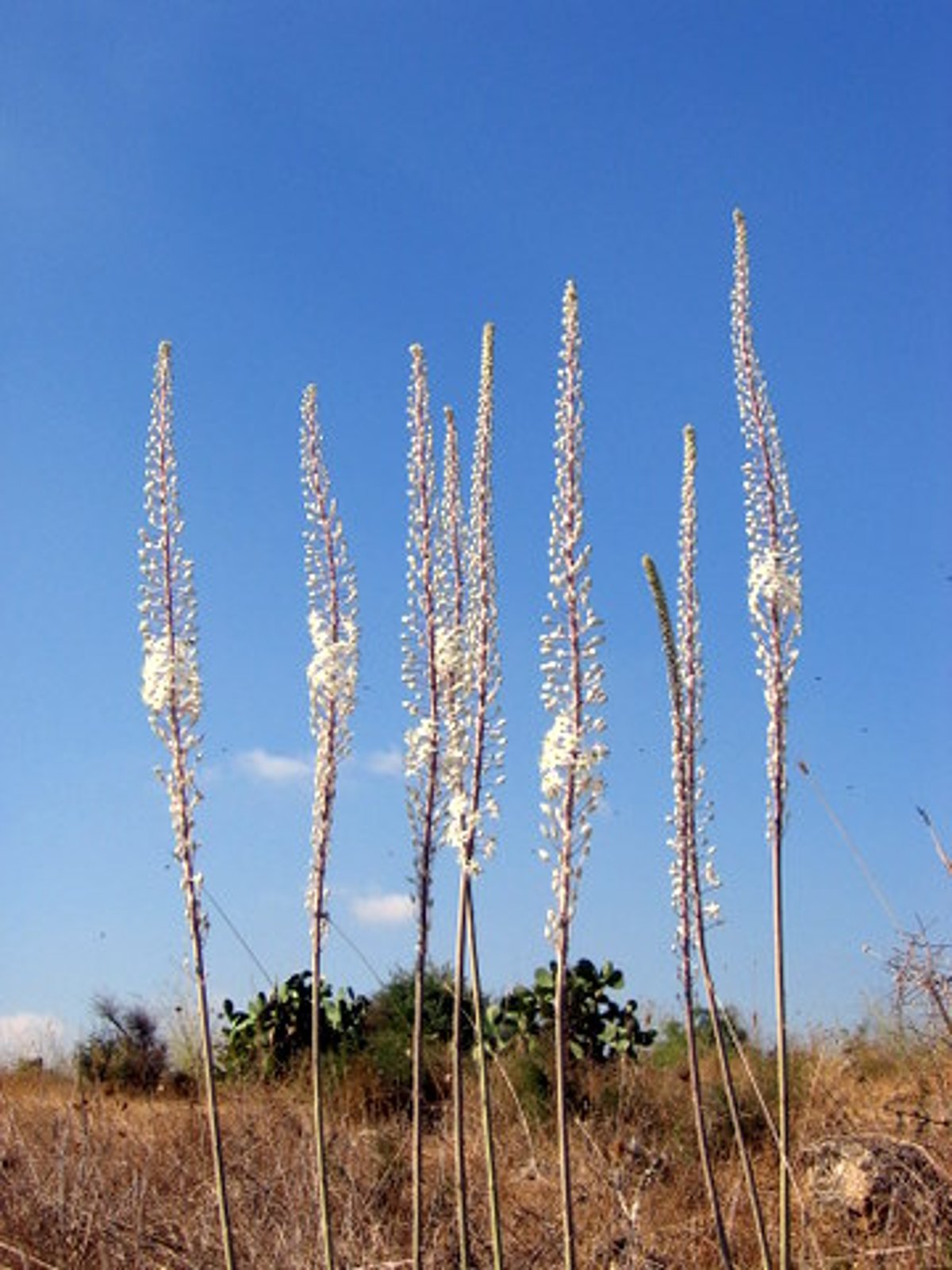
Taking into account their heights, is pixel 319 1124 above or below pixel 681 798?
below

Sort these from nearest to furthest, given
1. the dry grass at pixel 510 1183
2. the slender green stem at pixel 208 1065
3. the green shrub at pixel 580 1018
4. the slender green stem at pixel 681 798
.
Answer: the slender green stem at pixel 208 1065 → the slender green stem at pixel 681 798 → the dry grass at pixel 510 1183 → the green shrub at pixel 580 1018

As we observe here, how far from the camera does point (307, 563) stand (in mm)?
6320

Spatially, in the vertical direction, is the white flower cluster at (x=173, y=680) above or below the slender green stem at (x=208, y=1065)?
above

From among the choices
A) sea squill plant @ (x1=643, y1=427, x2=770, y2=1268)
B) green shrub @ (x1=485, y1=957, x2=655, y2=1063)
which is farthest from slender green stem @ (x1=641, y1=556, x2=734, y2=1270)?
green shrub @ (x1=485, y1=957, x2=655, y2=1063)

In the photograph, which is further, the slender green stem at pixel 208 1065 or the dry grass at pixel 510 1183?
the dry grass at pixel 510 1183

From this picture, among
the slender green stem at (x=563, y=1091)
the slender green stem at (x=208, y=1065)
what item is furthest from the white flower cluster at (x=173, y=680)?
the slender green stem at (x=563, y=1091)

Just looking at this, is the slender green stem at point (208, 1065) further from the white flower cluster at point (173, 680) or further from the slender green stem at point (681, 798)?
the slender green stem at point (681, 798)

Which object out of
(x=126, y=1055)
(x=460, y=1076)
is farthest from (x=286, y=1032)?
(x=460, y=1076)

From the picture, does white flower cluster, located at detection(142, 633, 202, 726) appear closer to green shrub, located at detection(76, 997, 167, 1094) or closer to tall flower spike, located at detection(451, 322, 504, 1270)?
tall flower spike, located at detection(451, 322, 504, 1270)

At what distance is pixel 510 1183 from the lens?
10406 mm

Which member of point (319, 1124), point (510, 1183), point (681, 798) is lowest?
point (510, 1183)

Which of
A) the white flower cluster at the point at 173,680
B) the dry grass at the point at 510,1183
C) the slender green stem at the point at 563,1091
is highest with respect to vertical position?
the white flower cluster at the point at 173,680

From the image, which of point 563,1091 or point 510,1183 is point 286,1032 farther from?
point 563,1091

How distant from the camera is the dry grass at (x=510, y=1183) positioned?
797 cm
